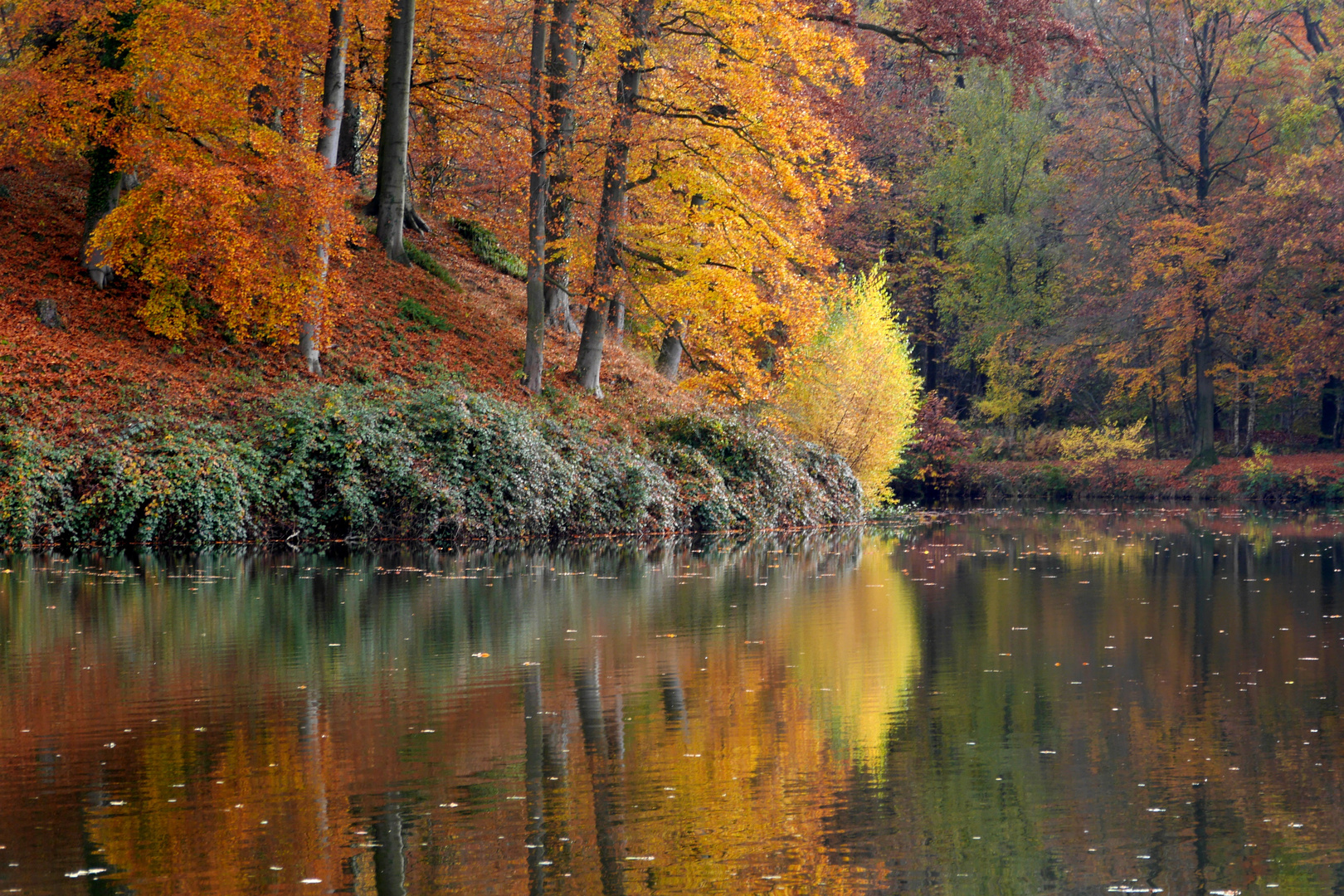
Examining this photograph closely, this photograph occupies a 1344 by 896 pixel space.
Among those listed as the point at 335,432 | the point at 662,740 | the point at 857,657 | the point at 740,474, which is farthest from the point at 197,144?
the point at 662,740

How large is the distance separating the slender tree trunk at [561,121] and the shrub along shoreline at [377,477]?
3.98m

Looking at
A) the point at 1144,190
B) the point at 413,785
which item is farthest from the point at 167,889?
the point at 1144,190

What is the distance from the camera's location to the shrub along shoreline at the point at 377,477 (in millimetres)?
18766

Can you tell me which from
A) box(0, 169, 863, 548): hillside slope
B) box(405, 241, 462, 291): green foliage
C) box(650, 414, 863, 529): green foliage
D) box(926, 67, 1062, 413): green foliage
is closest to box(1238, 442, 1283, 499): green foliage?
box(926, 67, 1062, 413): green foliage

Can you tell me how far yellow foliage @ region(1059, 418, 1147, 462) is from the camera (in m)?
44.0

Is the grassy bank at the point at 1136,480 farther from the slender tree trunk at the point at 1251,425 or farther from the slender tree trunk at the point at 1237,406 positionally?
the slender tree trunk at the point at 1237,406

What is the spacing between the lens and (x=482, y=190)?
3262 cm

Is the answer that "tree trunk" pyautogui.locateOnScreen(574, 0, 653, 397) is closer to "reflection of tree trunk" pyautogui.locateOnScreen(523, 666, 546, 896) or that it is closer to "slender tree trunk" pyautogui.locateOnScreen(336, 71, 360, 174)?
"slender tree trunk" pyautogui.locateOnScreen(336, 71, 360, 174)

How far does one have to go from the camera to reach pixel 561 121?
25.3m

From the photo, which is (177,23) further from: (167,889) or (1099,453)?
(1099,453)

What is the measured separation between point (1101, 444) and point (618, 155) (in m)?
24.7

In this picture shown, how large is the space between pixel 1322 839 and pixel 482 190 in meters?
29.1

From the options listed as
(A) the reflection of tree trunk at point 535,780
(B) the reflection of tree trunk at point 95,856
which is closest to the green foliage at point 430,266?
(A) the reflection of tree trunk at point 535,780

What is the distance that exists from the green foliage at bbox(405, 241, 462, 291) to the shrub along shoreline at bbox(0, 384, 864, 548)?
17.2 feet
